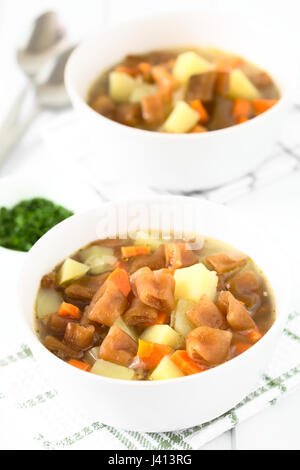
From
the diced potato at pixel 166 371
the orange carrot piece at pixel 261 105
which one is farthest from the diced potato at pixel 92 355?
the orange carrot piece at pixel 261 105

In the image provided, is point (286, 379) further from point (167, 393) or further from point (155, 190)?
point (155, 190)

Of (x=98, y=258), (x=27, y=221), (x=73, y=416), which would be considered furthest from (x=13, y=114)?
(x=73, y=416)

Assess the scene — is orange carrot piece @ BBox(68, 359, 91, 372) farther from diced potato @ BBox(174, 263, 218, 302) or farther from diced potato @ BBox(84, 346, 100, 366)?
diced potato @ BBox(174, 263, 218, 302)

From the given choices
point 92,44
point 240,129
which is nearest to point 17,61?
point 92,44

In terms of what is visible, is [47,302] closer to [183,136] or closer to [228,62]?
[183,136]

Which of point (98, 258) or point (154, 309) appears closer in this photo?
point (154, 309)

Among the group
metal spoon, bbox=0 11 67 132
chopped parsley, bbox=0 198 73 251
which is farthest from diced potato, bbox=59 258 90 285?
metal spoon, bbox=0 11 67 132

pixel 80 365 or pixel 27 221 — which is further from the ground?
pixel 80 365
